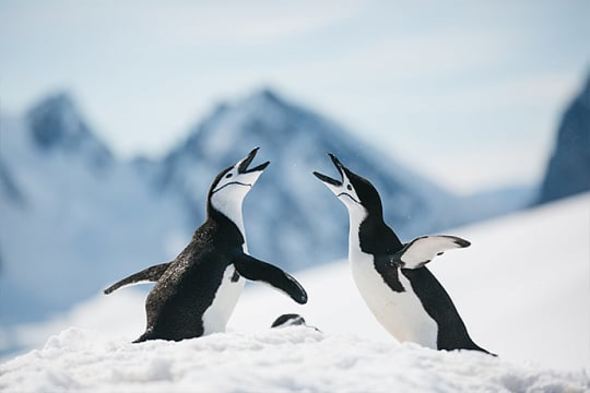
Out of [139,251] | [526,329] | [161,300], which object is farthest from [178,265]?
[139,251]

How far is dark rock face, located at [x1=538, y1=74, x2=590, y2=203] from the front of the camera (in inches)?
2616

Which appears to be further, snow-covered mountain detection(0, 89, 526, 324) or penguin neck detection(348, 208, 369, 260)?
snow-covered mountain detection(0, 89, 526, 324)

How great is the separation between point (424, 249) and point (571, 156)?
69.2m

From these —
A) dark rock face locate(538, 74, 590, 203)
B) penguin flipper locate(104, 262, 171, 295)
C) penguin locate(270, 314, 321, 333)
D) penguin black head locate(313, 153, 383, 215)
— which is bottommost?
penguin locate(270, 314, 321, 333)

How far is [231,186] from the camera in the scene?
5559 mm

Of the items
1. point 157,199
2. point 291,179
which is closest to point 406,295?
point 157,199

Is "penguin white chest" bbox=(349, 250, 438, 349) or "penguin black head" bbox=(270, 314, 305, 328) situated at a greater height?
"penguin white chest" bbox=(349, 250, 438, 349)

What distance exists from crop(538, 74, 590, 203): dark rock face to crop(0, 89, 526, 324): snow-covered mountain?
41.8m

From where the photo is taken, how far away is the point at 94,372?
3.42m

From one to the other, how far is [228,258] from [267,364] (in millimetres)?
1915

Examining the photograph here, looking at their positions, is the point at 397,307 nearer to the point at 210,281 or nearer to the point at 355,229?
the point at 355,229

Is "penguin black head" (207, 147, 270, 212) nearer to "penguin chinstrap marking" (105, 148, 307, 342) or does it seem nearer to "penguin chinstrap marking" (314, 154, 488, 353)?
"penguin chinstrap marking" (105, 148, 307, 342)

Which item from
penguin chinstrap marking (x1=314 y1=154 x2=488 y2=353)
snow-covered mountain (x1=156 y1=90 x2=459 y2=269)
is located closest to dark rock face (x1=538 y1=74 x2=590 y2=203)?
snow-covered mountain (x1=156 y1=90 x2=459 y2=269)

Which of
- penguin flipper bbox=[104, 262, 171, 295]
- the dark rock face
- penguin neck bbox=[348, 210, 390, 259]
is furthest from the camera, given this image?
the dark rock face
